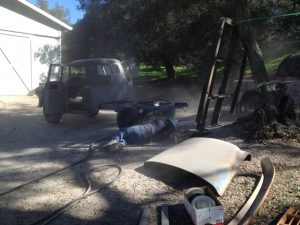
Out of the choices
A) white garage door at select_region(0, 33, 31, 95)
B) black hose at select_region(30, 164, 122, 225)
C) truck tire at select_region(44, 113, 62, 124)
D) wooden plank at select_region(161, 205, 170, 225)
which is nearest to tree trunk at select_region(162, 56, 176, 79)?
white garage door at select_region(0, 33, 31, 95)

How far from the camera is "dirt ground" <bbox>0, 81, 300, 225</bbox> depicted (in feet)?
17.1

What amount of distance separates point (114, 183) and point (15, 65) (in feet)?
49.7

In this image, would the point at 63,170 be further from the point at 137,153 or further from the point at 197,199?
the point at 197,199

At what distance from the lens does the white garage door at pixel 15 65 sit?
19.4 meters

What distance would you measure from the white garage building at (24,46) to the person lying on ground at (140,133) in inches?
472

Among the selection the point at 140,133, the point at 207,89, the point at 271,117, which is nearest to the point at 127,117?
the point at 140,133

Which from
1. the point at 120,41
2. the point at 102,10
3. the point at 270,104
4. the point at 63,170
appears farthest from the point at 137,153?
the point at 102,10

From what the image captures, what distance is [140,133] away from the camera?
8773 millimetres

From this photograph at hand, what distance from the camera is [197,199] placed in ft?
16.2

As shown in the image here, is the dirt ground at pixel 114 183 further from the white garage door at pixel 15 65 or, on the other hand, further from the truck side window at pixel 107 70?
the white garage door at pixel 15 65

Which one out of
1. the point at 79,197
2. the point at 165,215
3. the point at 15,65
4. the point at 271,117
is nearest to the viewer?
the point at 165,215

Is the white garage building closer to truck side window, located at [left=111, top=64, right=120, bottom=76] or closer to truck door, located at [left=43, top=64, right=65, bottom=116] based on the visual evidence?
truck door, located at [left=43, top=64, right=65, bottom=116]

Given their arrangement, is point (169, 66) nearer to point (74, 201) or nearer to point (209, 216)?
point (74, 201)

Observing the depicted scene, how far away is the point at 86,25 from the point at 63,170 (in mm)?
25744
